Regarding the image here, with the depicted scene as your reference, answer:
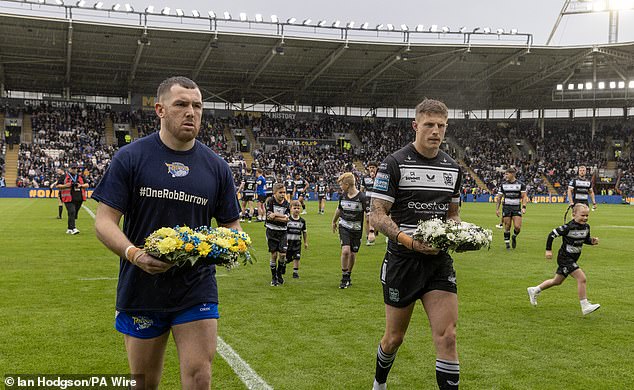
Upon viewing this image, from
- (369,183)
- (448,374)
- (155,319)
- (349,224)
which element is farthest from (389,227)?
(369,183)

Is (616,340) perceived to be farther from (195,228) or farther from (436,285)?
(195,228)

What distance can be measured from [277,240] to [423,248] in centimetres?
656

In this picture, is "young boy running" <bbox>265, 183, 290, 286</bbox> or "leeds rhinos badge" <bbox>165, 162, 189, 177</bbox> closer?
"leeds rhinos badge" <bbox>165, 162, 189, 177</bbox>

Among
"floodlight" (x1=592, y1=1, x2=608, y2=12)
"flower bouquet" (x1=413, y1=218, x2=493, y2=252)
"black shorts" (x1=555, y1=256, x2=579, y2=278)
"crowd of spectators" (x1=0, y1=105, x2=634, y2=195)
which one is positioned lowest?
"black shorts" (x1=555, y1=256, x2=579, y2=278)

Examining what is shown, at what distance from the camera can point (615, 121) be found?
64500 millimetres

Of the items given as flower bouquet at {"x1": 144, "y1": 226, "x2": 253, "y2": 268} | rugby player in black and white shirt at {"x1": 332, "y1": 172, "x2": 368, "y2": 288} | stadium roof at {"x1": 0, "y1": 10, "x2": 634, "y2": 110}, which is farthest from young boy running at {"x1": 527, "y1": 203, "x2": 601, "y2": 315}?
stadium roof at {"x1": 0, "y1": 10, "x2": 634, "y2": 110}

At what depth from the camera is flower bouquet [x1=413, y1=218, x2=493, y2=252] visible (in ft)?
14.9

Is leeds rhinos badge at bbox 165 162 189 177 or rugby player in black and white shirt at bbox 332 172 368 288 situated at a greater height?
leeds rhinos badge at bbox 165 162 189 177

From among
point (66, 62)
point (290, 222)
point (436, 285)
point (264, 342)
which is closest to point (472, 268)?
point (290, 222)

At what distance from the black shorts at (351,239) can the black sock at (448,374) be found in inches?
252

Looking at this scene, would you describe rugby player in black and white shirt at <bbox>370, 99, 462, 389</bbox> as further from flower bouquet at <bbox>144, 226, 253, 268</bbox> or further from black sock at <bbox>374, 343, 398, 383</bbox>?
flower bouquet at <bbox>144, 226, 253, 268</bbox>

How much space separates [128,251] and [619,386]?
476cm
